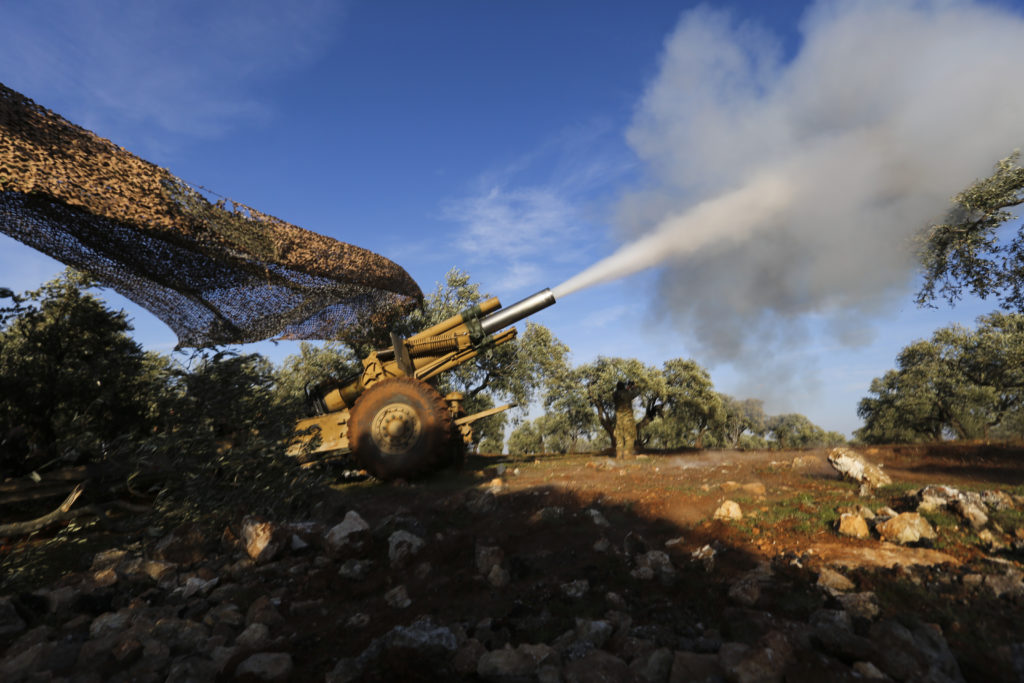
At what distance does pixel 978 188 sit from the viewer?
12703mm

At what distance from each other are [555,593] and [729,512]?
329 cm

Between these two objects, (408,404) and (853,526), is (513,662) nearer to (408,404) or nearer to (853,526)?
(853,526)

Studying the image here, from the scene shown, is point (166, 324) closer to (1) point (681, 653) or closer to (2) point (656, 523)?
(2) point (656, 523)

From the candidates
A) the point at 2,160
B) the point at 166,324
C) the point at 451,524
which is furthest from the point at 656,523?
the point at 166,324

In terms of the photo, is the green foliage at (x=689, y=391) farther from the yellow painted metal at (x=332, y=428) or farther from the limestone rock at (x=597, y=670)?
the limestone rock at (x=597, y=670)

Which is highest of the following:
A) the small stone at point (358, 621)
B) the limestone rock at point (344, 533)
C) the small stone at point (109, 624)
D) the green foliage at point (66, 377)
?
the green foliage at point (66, 377)

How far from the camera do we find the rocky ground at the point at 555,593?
356 cm

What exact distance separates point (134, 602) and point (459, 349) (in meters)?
7.96

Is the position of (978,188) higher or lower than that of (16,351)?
higher

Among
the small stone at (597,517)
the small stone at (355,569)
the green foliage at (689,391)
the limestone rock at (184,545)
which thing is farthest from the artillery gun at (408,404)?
the green foliage at (689,391)

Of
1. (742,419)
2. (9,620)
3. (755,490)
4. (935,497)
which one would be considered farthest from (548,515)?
(742,419)

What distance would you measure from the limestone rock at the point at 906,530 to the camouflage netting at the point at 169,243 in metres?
7.78

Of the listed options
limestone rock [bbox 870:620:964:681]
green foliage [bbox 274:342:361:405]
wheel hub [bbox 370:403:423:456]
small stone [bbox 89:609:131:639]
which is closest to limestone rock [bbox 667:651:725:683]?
limestone rock [bbox 870:620:964:681]

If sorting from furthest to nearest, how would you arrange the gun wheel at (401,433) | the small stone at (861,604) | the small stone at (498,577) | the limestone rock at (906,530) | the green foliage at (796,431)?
the green foliage at (796,431) → the gun wheel at (401,433) → the limestone rock at (906,530) → the small stone at (498,577) → the small stone at (861,604)
